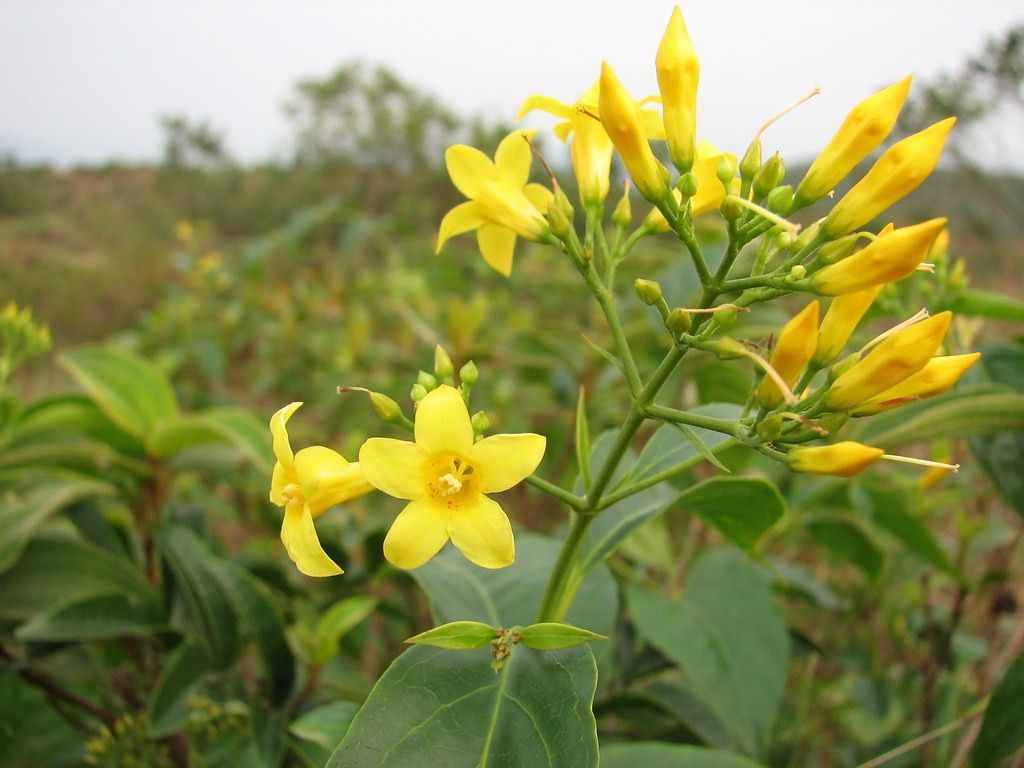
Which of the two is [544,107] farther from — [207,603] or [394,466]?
[207,603]

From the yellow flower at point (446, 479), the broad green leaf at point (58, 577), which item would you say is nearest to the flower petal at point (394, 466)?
the yellow flower at point (446, 479)

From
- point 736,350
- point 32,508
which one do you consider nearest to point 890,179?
point 736,350

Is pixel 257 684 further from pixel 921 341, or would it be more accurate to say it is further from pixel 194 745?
pixel 921 341

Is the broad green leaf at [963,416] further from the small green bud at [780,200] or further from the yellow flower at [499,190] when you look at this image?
the yellow flower at [499,190]

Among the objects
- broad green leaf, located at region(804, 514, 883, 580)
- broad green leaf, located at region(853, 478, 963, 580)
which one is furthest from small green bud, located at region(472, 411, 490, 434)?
broad green leaf, located at region(804, 514, 883, 580)

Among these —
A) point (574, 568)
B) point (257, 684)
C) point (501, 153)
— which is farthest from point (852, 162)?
point (257, 684)

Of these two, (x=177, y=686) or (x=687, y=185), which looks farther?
(x=177, y=686)

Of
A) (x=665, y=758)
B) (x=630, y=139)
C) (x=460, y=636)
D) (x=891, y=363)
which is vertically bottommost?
(x=665, y=758)
